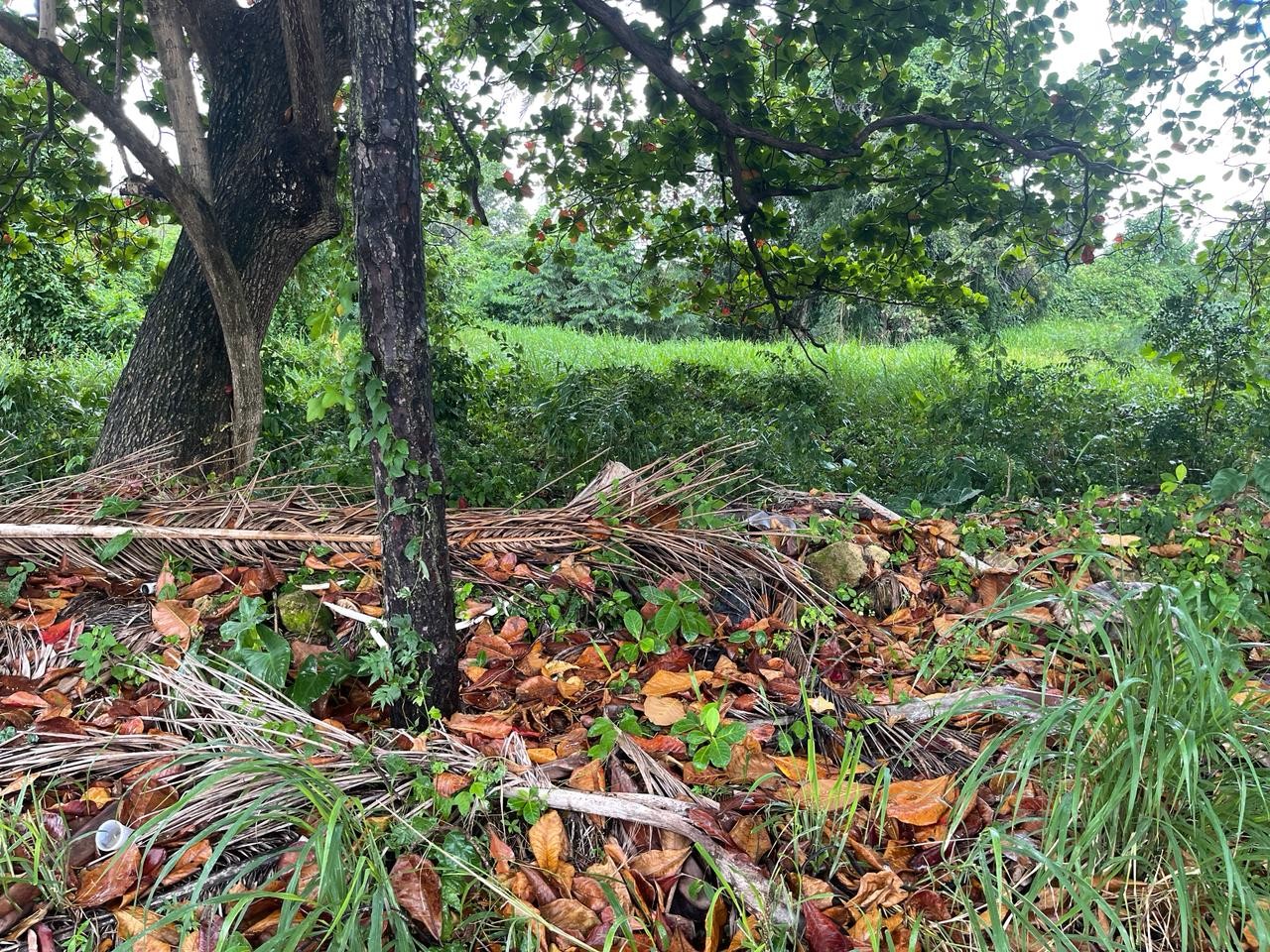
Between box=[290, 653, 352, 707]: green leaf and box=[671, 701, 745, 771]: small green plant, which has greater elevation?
box=[290, 653, 352, 707]: green leaf

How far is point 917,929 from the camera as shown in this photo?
3.90ft

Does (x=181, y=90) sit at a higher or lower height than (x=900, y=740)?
higher

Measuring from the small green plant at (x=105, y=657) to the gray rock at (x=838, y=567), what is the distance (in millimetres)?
1795

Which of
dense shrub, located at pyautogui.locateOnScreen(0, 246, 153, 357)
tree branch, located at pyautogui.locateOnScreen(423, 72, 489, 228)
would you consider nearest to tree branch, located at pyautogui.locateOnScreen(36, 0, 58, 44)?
tree branch, located at pyautogui.locateOnScreen(423, 72, 489, 228)

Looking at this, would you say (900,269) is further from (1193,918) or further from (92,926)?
(92,926)

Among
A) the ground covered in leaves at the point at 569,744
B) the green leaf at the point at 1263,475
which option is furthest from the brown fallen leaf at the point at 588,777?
the green leaf at the point at 1263,475

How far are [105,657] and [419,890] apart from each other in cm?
105

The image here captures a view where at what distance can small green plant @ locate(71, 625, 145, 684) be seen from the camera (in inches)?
67.2

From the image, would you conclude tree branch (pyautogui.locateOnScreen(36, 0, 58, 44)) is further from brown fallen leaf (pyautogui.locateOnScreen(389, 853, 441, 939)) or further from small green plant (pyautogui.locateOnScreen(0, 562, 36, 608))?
brown fallen leaf (pyautogui.locateOnScreen(389, 853, 441, 939))

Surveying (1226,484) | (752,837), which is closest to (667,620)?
(752,837)

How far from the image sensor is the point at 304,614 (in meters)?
1.94

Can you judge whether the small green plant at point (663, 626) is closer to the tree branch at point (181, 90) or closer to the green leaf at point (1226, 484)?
the green leaf at point (1226, 484)

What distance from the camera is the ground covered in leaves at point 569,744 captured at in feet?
4.05

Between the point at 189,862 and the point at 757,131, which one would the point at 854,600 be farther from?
the point at 757,131
